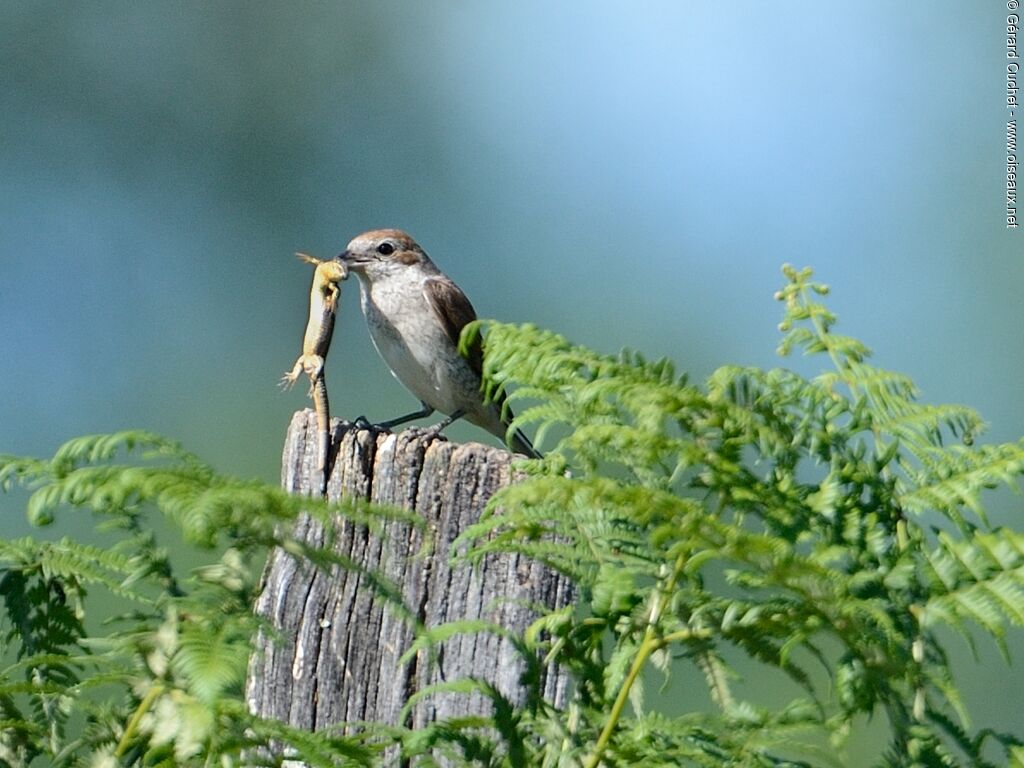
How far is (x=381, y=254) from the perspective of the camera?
6.00m

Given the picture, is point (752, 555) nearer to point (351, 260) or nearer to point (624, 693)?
point (624, 693)

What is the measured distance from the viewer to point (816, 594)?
3.65 feet

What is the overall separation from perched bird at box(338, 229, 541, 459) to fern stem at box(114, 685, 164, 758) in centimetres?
432

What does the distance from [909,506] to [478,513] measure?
39.4 inches

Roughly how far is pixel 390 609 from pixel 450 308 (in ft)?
12.5

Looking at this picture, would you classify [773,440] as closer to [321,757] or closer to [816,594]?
[816,594]

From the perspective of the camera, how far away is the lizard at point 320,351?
258 centimetres

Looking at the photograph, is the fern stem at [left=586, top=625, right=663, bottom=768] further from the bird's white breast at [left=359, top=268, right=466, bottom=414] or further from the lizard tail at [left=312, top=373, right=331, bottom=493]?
the bird's white breast at [left=359, top=268, right=466, bottom=414]

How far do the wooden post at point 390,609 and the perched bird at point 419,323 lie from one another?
123 inches

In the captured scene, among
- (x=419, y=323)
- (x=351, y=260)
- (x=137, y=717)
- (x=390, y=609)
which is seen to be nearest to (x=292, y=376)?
(x=390, y=609)

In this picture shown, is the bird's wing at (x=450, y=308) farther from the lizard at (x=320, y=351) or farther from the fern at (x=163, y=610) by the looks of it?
the fern at (x=163, y=610)

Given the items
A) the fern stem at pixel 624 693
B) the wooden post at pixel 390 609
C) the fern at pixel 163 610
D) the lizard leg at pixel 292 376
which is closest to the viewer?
the fern at pixel 163 610

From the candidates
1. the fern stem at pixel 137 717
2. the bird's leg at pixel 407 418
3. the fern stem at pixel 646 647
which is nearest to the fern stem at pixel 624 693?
the fern stem at pixel 646 647

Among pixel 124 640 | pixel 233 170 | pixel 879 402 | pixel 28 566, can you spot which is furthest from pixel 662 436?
pixel 233 170
